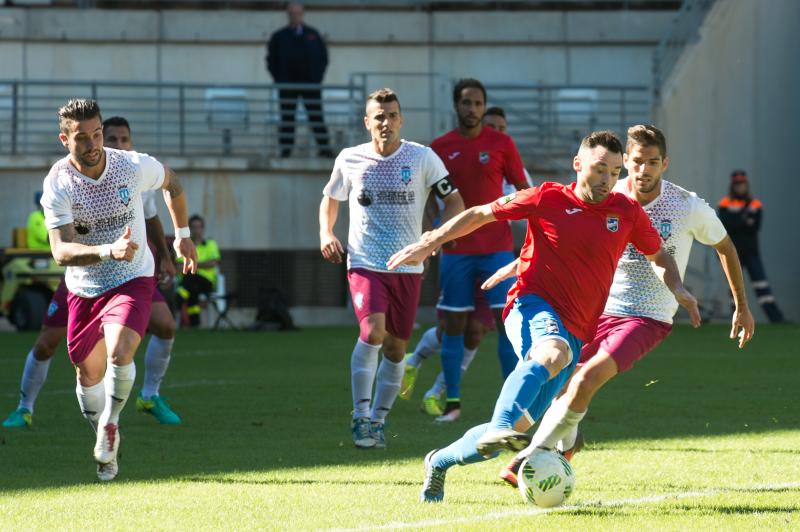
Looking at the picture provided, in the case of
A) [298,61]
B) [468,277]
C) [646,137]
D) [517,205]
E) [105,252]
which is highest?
[298,61]

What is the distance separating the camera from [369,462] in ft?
27.6

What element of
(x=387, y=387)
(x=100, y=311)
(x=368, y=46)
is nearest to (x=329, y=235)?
(x=387, y=387)

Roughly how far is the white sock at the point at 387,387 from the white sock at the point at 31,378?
2.35m

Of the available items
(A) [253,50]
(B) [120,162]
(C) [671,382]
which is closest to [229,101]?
(A) [253,50]

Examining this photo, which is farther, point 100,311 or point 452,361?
point 452,361

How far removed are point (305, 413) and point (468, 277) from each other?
1.57 meters

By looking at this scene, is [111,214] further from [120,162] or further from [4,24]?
[4,24]

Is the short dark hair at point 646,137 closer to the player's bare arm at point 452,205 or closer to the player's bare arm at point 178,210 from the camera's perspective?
the player's bare arm at point 452,205

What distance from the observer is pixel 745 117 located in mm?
24703

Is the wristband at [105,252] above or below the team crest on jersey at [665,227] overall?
below

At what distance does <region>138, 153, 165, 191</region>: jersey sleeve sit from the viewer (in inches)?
323

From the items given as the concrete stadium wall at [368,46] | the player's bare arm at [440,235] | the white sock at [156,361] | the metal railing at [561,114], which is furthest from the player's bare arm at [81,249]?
the concrete stadium wall at [368,46]

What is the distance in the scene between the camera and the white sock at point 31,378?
1029 cm

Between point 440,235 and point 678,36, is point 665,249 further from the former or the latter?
point 678,36
